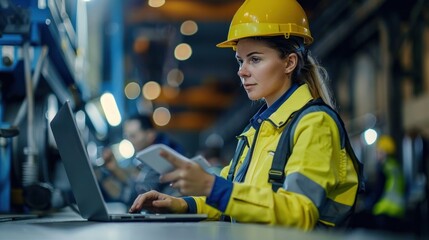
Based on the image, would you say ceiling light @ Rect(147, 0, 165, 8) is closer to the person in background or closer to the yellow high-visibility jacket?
the person in background

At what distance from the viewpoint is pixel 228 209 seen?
2.10 m

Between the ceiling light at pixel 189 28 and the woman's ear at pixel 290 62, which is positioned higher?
the ceiling light at pixel 189 28

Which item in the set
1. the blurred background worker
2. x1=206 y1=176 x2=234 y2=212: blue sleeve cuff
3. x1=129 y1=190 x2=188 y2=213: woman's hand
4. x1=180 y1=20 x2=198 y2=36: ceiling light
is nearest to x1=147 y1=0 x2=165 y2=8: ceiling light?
x1=180 y1=20 x2=198 y2=36: ceiling light

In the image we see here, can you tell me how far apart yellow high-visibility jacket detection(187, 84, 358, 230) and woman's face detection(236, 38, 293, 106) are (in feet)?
0.29

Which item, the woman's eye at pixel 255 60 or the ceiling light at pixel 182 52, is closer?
the woman's eye at pixel 255 60

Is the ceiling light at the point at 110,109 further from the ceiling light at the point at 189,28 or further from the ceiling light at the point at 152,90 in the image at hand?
the ceiling light at the point at 152,90

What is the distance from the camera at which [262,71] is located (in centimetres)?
253

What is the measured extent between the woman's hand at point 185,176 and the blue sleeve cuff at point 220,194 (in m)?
0.08

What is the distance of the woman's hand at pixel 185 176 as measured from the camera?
1938 mm

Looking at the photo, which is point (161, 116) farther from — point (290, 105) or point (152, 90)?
point (290, 105)

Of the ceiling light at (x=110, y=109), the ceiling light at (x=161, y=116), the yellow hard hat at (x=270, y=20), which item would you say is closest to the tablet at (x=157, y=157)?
the yellow hard hat at (x=270, y=20)

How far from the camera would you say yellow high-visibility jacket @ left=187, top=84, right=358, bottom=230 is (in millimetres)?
2121

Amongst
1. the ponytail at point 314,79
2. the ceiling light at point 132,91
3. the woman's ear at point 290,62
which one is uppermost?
the ceiling light at point 132,91

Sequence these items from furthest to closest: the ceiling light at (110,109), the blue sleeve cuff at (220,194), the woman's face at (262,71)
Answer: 1. the ceiling light at (110,109)
2. the woman's face at (262,71)
3. the blue sleeve cuff at (220,194)
